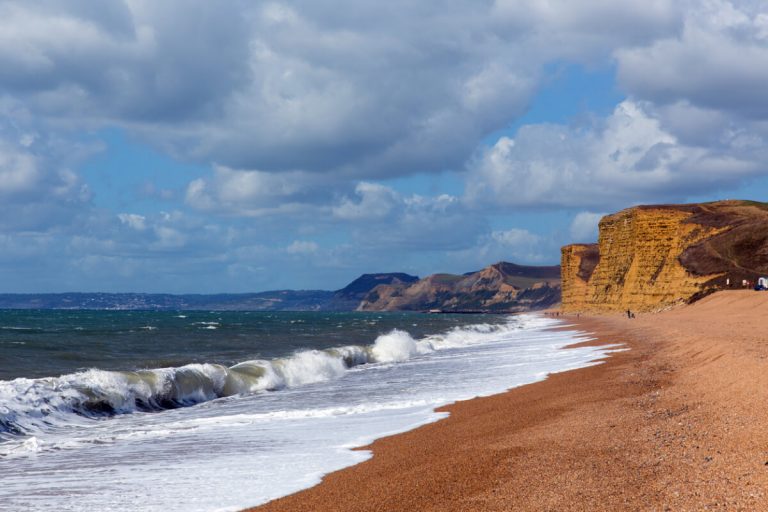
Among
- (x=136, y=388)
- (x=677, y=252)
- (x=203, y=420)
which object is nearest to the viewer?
(x=203, y=420)

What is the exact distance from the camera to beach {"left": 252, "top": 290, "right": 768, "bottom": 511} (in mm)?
6344

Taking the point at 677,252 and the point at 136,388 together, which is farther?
the point at 677,252

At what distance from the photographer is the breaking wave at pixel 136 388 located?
50.8 feet

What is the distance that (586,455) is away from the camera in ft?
26.7

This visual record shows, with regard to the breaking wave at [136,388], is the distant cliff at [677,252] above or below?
above

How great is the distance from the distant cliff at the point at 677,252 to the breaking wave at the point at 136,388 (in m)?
54.6

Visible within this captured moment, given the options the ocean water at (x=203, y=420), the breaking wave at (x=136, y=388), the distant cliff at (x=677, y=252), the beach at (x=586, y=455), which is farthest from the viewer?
the distant cliff at (x=677, y=252)

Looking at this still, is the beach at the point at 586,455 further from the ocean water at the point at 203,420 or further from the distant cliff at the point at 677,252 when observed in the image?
the distant cliff at the point at 677,252

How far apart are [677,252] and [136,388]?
243 ft

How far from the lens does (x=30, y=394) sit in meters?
16.2

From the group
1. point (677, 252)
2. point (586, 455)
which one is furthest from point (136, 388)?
point (677, 252)

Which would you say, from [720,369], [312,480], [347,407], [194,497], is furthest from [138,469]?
[720,369]

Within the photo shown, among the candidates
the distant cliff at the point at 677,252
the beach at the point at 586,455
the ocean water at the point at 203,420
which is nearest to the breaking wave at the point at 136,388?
the ocean water at the point at 203,420

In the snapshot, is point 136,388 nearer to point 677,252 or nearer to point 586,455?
point 586,455
